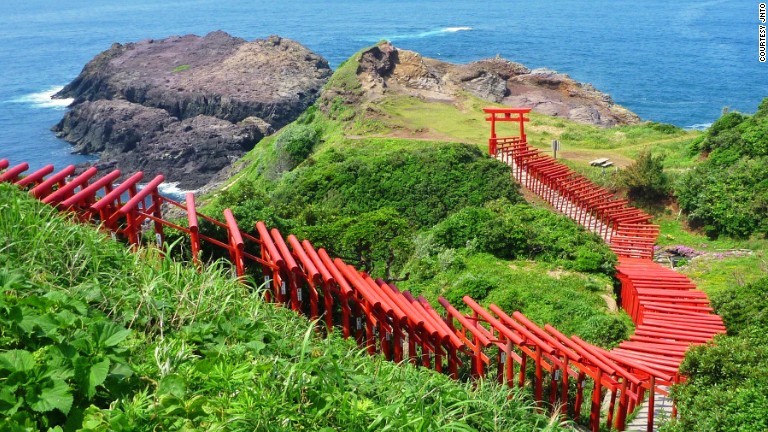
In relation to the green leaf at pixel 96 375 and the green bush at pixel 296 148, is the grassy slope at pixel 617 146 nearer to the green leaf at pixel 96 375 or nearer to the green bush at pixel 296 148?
the green bush at pixel 296 148

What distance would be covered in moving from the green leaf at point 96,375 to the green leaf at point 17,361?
414 mm

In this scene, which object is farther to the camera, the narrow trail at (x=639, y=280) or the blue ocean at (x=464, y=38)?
the blue ocean at (x=464, y=38)

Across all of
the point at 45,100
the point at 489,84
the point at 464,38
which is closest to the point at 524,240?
the point at 489,84

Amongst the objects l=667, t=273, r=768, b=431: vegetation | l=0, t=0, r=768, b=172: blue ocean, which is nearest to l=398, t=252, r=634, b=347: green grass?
l=667, t=273, r=768, b=431: vegetation

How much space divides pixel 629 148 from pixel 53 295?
107 feet

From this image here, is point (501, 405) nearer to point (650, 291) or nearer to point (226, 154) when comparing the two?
point (650, 291)

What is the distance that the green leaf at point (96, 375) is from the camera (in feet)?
17.9

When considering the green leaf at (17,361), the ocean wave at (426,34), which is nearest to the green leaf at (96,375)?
the green leaf at (17,361)

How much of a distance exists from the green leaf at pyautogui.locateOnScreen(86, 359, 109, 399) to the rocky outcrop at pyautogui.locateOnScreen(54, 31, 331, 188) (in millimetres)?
52418

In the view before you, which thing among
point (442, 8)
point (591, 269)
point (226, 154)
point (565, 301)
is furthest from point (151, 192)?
point (442, 8)

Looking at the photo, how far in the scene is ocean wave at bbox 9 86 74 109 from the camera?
261 feet

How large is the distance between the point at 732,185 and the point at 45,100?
74.9m

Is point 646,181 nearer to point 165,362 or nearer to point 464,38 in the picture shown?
point 165,362

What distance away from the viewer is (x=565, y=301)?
54.9 feet
